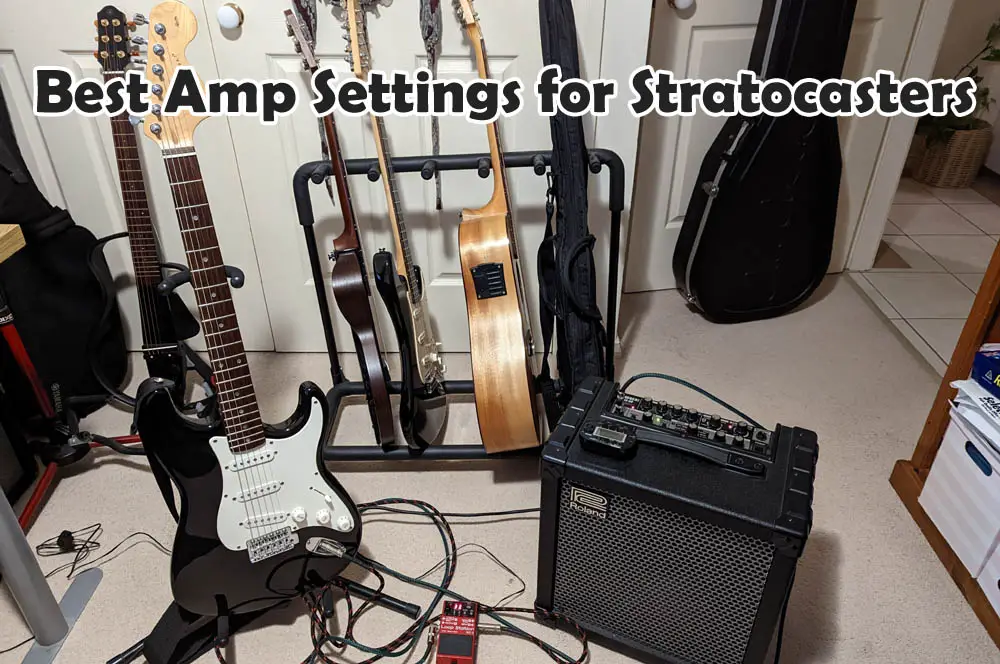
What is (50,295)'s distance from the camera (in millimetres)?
1586

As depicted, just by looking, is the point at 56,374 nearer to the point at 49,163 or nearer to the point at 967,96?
the point at 49,163

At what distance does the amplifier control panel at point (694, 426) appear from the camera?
1061 mm

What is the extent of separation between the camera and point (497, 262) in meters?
1.39

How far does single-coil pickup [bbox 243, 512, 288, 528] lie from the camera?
1195 millimetres

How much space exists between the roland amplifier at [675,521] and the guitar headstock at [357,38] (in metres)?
0.71

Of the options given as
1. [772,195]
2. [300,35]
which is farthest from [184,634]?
[772,195]

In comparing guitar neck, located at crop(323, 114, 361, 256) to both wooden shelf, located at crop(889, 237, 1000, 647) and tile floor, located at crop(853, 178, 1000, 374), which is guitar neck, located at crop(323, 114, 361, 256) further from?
tile floor, located at crop(853, 178, 1000, 374)

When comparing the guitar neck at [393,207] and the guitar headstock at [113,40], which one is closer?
the guitar headstock at [113,40]

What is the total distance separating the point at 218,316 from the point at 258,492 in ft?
0.98

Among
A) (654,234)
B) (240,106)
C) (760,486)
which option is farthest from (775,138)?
(240,106)

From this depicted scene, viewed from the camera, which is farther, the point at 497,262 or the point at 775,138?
the point at 775,138

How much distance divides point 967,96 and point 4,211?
3343mm

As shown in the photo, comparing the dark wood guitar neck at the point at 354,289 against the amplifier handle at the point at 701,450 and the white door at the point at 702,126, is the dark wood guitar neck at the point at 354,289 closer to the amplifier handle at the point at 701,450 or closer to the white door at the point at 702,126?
the amplifier handle at the point at 701,450

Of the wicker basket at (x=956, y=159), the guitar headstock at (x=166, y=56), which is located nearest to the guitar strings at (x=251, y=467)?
the guitar headstock at (x=166, y=56)
